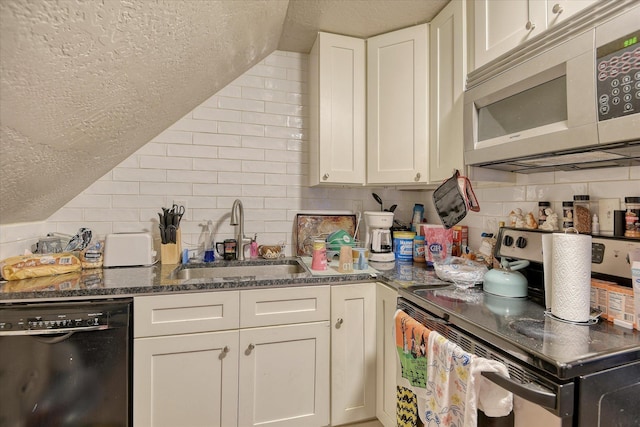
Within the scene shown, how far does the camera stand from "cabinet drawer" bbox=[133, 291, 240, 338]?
1363 millimetres

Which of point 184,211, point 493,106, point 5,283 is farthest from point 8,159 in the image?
point 493,106

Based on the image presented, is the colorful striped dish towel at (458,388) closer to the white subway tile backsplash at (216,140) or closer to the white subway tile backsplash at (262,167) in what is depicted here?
the white subway tile backsplash at (262,167)

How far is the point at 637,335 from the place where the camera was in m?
0.88

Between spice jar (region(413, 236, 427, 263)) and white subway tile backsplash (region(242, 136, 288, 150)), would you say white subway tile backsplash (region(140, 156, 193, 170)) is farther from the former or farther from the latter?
spice jar (region(413, 236, 427, 263))

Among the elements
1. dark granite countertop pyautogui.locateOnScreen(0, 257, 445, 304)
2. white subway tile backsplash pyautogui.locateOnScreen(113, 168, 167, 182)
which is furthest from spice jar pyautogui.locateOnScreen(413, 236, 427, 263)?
white subway tile backsplash pyautogui.locateOnScreen(113, 168, 167, 182)

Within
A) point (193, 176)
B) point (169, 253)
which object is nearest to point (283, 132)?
point (193, 176)

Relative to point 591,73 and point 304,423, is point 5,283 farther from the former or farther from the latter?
point 591,73

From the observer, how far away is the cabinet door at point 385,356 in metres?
1.47

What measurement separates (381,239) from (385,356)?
694 millimetres

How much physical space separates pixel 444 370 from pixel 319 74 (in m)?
1.72

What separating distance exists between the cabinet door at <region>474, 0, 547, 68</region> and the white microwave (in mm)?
105

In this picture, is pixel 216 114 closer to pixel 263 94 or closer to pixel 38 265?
pixel 263 94

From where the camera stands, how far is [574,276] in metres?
0.98

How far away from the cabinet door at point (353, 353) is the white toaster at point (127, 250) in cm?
110
